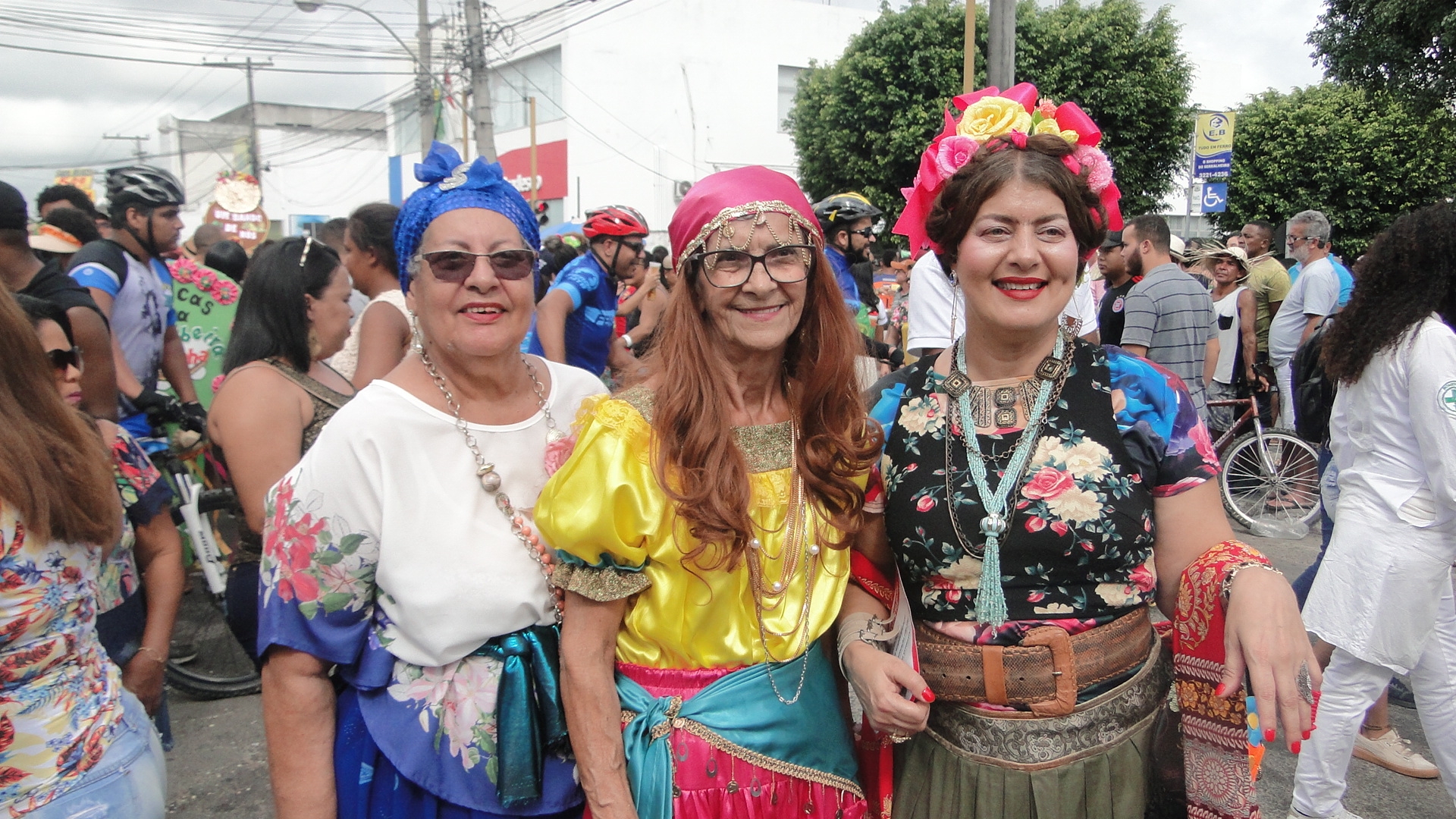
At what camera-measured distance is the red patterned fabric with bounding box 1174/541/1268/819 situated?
5.33ft

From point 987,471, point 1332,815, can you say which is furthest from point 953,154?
point 1332,815

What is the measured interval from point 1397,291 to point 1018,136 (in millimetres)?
2217

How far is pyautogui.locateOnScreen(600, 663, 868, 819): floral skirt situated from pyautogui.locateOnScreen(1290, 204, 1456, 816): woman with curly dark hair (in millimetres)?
2282

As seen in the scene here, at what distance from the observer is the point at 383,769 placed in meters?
1.69

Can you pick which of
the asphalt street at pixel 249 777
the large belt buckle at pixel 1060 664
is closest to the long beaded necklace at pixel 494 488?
the large belt buckle at pixel 1060 664

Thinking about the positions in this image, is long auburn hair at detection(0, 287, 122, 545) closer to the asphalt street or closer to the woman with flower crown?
the woman with flower crown

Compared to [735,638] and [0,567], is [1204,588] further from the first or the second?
[0,567]

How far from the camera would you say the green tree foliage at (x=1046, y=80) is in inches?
703

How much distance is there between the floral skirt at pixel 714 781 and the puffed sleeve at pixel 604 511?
0.22 meters

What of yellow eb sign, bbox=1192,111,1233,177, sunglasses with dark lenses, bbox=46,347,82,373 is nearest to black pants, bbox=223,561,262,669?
sunglasses with dark lenses, bbox=46,347,82,373

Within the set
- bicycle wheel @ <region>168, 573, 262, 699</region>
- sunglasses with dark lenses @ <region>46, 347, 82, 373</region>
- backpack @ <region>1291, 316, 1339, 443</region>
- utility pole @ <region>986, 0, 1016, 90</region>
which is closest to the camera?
sunglasses with dark lenses @ <region>46, 347, 82, 373</region>

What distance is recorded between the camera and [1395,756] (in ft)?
11.7

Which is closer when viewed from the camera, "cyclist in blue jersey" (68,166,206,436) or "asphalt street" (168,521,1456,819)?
"asphalt street" (168,521,1456,819)

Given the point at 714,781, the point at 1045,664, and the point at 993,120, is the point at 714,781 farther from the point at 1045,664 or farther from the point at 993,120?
the point at 993,120
